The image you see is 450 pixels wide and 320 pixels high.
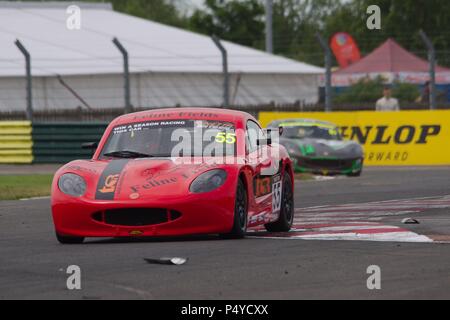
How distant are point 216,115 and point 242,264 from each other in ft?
10.7

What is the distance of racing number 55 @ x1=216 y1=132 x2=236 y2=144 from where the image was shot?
11383 millimetres

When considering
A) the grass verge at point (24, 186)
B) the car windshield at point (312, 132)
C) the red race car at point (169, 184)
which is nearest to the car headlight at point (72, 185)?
the red race car at point (169, 184)

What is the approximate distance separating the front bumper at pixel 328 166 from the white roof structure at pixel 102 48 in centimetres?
1601

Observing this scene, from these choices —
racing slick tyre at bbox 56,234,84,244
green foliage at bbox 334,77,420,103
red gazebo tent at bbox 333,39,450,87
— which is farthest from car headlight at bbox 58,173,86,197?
red gazebo tent at bbox 333,39,450,87

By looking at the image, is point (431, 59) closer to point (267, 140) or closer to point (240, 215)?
point (267, 140)

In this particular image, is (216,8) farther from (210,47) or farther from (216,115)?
(216,115)

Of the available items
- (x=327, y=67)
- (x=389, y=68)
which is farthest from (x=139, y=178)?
(x=389, y=68)

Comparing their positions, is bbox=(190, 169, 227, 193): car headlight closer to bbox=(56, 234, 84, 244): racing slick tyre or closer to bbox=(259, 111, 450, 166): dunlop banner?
bbox=(56, 234, 84, 244): racing slick tyre

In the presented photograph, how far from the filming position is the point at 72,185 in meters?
10.6

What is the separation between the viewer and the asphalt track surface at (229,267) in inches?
292

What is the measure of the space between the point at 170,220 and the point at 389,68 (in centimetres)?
3986

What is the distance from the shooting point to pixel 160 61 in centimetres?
3962

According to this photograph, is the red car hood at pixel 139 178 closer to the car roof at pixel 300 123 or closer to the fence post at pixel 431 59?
the car roof at pixel 300 123
